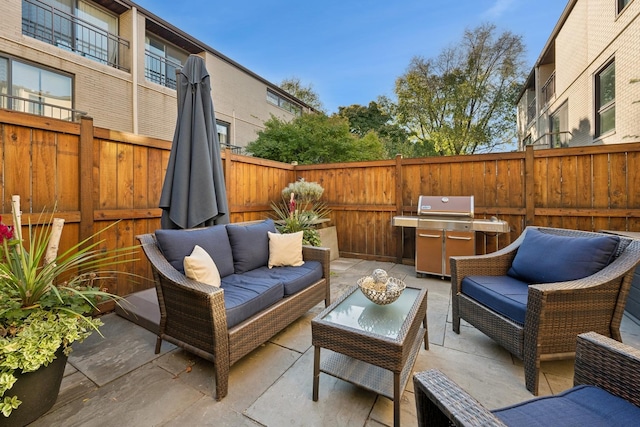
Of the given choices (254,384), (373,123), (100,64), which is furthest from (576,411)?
(373,123)

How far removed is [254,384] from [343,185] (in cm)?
424

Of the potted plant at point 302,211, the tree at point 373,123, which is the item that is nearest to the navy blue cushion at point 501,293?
the potted plant at point 302,211

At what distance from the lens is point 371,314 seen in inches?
74.8

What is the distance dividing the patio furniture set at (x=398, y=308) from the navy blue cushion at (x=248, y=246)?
0.15 m

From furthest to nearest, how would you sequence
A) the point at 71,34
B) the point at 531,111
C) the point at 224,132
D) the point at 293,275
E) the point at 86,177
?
the point at 531,111 < the point at 224,132 < the point at 71,34 < the point at 86,177 < the point at 293,275

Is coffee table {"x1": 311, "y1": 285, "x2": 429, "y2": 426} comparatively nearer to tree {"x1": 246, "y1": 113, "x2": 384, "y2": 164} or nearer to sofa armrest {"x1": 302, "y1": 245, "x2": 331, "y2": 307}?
sofa armrest {"x1": 302, "y1": 245, "x2": 331, "y2": 307}

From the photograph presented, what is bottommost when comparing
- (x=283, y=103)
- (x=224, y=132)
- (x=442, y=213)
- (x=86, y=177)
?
(x=442, y=213)

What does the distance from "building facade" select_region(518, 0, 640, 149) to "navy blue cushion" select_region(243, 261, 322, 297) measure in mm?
5058

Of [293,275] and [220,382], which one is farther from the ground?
[293,275]

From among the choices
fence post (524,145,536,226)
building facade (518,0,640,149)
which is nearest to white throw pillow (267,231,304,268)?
fence post (524,145,536,226)

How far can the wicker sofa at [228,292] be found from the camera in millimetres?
1776

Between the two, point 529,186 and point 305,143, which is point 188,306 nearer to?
point 529,186

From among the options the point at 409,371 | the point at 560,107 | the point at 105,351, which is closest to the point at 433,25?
the point at 560,107

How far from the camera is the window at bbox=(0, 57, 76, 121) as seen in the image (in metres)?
5.36
